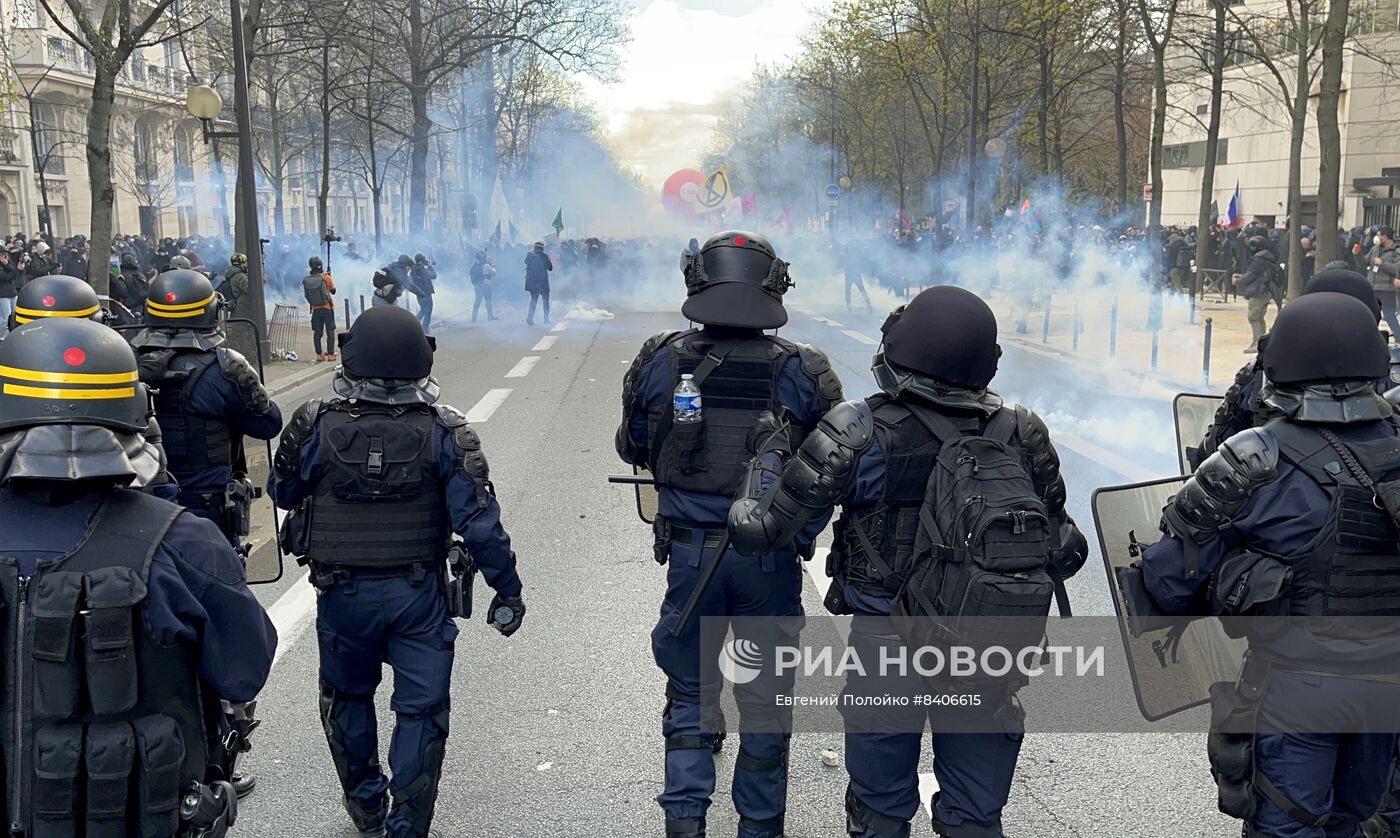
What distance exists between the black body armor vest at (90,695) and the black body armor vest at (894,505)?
1.83 m

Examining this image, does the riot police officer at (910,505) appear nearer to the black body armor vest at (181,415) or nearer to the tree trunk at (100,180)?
the black body armor vest at (181,415)

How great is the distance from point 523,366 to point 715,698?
14.8 metres

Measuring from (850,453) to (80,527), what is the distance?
1.87m

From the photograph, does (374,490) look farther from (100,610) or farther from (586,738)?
(586,738)

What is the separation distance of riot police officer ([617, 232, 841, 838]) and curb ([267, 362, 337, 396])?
38.9 ft

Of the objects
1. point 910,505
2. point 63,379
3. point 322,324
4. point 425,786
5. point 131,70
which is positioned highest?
point 131,70

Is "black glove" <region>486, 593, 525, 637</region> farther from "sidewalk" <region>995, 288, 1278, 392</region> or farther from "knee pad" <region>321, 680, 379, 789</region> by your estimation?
"sidewalk" <region>995, 288, 1278, 392</region>

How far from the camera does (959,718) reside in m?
3.22

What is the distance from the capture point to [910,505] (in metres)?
3.32

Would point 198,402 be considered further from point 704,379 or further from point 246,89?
point 246,89

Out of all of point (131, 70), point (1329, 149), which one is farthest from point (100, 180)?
point (131, 70)

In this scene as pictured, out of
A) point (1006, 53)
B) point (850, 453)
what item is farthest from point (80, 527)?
point (1006, 53)

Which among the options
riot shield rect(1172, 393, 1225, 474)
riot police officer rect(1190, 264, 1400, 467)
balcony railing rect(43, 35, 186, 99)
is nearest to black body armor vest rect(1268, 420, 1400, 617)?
riot police officer rect(1190, 264, 1400, 467)

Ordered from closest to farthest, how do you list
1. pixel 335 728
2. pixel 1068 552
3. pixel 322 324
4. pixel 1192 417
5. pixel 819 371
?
pixel 1068 552
pixel 335 728
pixel 819 371
pixel 1192 417
pixel 322 324
